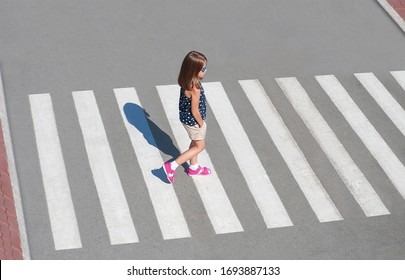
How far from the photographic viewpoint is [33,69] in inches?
592

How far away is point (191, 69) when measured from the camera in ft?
39.1

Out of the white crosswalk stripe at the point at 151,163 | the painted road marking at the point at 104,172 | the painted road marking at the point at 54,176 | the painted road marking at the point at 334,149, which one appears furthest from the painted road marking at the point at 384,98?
the painted road marking at the point at 54,176

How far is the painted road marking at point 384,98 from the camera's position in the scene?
47.7 feet

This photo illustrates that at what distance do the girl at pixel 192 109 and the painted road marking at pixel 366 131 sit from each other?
8.40 feet

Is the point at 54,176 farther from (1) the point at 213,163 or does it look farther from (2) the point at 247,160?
(2) the point at 247,160

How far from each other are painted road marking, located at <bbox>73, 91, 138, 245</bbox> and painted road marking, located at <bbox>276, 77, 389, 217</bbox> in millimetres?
3077

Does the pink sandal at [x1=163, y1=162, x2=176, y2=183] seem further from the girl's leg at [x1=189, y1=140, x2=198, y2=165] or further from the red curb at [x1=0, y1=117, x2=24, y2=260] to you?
the red curb at [x1=0, y1=117, x2=24, y2=260]

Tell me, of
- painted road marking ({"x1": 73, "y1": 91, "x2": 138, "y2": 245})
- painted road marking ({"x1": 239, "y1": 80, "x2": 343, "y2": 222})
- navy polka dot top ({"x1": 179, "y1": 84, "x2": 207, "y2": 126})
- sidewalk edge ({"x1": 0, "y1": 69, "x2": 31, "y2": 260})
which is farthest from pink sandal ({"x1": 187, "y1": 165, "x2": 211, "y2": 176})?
sidewalk edge ({"x1": 0, "y1": 69, "x2": 31, "y2": 260})

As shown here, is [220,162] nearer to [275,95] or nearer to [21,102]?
[275,95]

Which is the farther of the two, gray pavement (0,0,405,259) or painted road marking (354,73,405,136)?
painted road marking (354,73,405,136)

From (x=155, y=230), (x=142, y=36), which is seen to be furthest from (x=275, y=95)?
(x=155, y=230)

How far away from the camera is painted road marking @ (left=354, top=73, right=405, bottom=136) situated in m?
14.5

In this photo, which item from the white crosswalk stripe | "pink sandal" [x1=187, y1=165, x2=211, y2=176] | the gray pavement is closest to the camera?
the gray pavement

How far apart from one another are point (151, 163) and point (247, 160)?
4.51 ft
